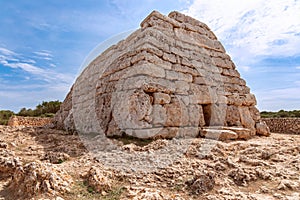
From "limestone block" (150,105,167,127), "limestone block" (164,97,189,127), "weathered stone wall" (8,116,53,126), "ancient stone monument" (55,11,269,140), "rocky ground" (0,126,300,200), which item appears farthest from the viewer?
"weathered stone wall" (8,116,53,126)

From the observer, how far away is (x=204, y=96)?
17.7 ft

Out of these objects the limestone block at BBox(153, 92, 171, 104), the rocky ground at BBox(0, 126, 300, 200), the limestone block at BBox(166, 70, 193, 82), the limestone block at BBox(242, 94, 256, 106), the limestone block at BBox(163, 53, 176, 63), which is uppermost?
the limestone block at BBox(163, 53, 176, 63)

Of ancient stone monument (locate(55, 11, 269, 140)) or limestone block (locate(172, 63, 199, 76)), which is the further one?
limestone block (locate(172, 63, 199, 76))

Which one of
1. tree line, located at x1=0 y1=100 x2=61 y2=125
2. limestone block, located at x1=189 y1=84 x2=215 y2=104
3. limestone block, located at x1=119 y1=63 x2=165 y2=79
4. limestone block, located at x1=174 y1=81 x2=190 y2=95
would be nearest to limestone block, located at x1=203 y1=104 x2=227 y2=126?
limestone block, located at x1=189 y1=84 x2=215 y2=104

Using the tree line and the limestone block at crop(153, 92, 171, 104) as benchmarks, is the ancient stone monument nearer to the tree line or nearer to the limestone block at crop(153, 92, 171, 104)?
the limestone block at crop(153, 92, 171, 104)

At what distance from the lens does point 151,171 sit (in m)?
3.05

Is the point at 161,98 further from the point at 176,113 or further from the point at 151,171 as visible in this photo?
the point at 151,171

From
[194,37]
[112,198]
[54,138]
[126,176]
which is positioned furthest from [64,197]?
[194,37]

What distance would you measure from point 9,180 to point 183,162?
89.4 inches

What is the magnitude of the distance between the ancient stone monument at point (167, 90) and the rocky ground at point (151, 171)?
2.09 feet

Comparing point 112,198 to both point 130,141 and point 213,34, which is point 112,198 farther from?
point 213,34

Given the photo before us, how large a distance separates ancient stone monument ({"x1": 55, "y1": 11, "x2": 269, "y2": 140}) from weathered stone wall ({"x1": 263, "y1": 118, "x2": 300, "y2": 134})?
5777 mm

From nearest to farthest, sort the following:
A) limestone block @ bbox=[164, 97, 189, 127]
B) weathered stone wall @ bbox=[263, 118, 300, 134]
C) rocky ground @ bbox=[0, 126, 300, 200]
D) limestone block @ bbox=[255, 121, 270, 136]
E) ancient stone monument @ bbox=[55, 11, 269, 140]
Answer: rocky ground @ bbox=[0, 126, 300, 200], ancient stone monument @ bbox=[55, 11, 269, 140], limestone block @ bbox=[164, 97, 189, 127], limestone block @ bbox=[255, 121, 270, 136], weathered stone wall @ bbox=[263, 118, 300, 134]

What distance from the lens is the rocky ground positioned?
99.9 inches
